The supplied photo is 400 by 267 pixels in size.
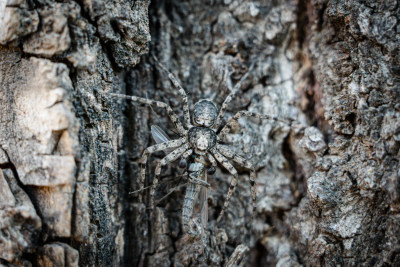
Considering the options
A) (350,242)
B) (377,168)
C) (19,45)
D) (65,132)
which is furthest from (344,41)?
(19,45)

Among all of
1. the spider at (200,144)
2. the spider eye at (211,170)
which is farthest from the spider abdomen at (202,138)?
the spider eye at (211,170)

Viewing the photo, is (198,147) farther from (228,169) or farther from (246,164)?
(246,164)

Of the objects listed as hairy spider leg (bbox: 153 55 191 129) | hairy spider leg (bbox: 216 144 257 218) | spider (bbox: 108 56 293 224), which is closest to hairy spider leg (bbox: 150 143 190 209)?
spider (bbox: 108 56 293 224)

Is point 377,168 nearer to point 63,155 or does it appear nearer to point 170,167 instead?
point 170,167

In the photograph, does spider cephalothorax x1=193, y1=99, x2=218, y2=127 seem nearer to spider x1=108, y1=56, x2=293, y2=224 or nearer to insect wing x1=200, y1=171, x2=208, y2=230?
spider x1=108, y1=56, x2=293, y2=224

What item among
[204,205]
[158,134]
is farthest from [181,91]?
[204,205]
